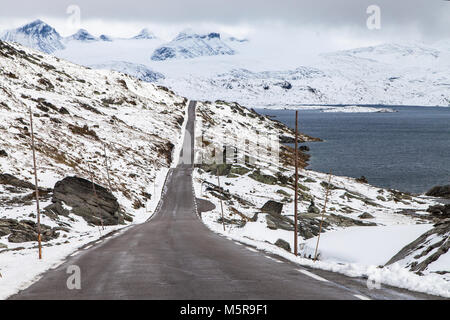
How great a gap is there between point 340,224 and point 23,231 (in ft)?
118

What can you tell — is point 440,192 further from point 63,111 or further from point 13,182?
point 63,111

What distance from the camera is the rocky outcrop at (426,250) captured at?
16.1 meters

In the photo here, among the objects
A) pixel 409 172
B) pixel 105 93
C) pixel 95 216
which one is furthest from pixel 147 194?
pixel 105 93

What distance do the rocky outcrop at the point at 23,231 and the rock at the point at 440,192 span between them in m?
68.0

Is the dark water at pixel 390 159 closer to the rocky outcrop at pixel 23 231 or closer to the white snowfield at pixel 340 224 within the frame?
the white snowfield at pixel 340 224

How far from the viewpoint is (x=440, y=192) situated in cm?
7750

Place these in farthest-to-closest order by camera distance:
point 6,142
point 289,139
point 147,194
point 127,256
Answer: point 289,139, point 147,194, point 6,142, point 127,256

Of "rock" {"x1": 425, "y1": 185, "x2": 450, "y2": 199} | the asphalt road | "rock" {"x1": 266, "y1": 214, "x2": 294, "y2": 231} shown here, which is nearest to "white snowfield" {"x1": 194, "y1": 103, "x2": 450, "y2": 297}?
"rock" {"x1": 266, "y1": 214, "x2": 294, "y2": 231}

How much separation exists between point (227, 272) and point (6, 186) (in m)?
33.9

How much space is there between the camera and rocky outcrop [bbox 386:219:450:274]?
52.9 feet

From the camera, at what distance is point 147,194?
65312 mm

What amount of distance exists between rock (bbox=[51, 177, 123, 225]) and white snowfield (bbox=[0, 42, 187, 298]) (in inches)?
71.4

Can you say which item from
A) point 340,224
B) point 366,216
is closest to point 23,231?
point 340,224

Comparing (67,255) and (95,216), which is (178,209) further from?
(67,255)
